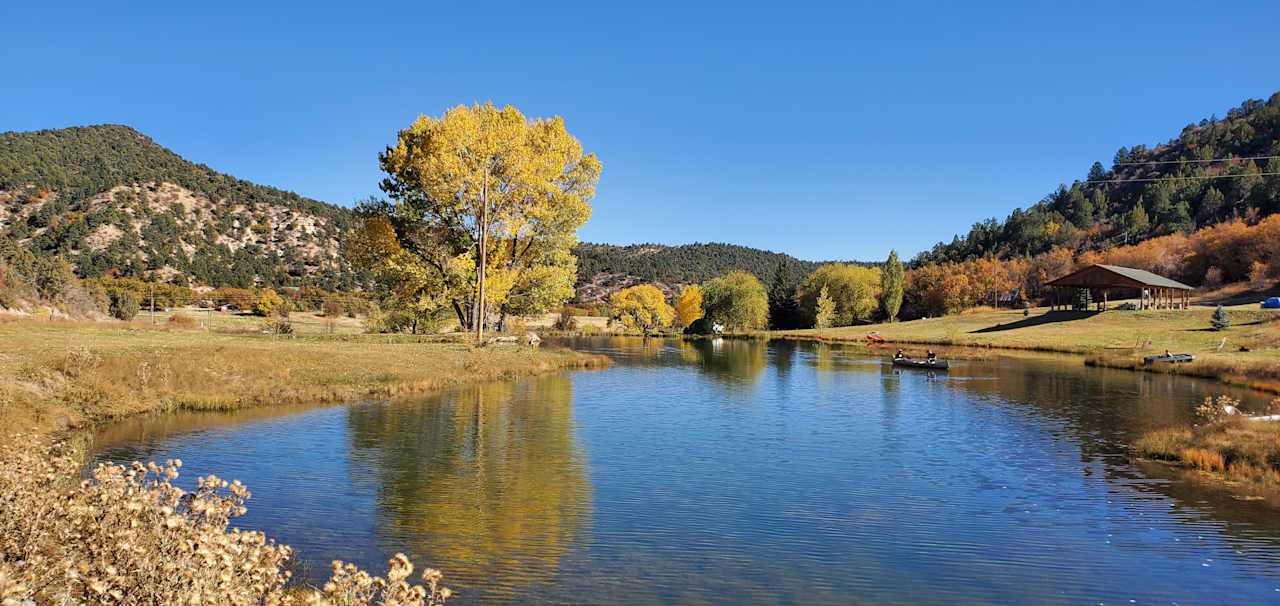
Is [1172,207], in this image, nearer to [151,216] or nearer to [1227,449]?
[1227,449]

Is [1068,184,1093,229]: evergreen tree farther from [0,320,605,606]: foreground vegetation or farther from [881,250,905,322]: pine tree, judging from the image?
[0,320,605,606]: foreground vegetation

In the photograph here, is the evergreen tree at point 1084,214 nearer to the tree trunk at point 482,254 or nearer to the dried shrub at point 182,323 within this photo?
the tree trunk at point 482,254

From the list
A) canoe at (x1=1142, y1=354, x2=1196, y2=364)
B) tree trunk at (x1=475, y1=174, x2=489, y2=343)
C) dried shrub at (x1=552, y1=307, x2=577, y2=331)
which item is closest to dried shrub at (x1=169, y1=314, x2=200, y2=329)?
tree trunk at (x1=475, y1=174, x2=489, y2=343)

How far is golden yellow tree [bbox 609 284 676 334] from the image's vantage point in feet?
440

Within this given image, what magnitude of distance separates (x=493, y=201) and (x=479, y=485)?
30.7 meters

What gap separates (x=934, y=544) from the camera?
42.4 feet

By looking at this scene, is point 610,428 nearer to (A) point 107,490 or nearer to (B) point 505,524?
(B) point 505,524

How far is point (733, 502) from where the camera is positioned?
15.4 meters

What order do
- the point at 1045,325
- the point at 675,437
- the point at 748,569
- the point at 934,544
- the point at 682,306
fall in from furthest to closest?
the point at 682,306, the point at 1045,325, the point at 675,437, the point at 934,544, the point at 748,569

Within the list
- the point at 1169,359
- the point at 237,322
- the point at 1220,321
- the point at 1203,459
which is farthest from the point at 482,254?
the point at 1220,321

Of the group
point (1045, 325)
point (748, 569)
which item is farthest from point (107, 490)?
point (1045, 325)

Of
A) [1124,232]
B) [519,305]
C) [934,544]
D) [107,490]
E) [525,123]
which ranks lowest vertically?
[934,544]

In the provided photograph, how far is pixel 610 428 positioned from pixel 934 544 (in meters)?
12.9

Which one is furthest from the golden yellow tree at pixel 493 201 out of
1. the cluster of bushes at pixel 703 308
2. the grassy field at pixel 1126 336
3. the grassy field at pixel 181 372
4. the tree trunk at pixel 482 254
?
the cluster of bushes at pixel 703 308
